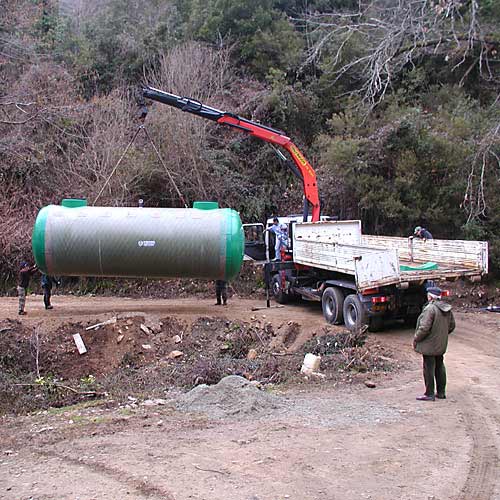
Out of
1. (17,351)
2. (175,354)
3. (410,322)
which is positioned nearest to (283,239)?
(410,322)

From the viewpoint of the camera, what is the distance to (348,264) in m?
12.3

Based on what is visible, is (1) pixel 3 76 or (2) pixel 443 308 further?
(1) pixel 3 76

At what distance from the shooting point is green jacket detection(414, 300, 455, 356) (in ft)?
25.1

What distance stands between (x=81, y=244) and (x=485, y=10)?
17.7 meters

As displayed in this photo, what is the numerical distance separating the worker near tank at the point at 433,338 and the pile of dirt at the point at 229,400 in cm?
199

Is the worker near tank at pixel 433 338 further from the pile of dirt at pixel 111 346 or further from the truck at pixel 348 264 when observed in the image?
the pile of dirt at pixel 111 346

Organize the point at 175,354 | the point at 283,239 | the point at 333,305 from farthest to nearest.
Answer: the point at 283,239 < the point at 333,305 < the point at 175,354

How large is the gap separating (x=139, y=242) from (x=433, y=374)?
681 cm

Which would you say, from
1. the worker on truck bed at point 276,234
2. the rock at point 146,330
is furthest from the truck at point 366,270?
the rock at point 146,330

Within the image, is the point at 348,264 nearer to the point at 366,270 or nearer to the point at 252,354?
the point at 366,270

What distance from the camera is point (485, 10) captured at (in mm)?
22000

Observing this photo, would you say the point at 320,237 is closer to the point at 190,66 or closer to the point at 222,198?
the point at 222,198

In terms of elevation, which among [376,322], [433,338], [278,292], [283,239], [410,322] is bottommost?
[410,322]

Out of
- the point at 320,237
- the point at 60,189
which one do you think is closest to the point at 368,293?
the point at 320,237
